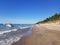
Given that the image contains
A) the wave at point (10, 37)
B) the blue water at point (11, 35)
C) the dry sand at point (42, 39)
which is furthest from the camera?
the blue water at point (11, 35)

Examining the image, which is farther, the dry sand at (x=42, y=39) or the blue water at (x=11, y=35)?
the blue water at (x=11, y=35)

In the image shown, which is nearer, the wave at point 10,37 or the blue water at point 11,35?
the wave at point 10,37

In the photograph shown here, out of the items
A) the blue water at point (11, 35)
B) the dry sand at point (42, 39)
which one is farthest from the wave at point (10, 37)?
the dry sand at point (42, 39)

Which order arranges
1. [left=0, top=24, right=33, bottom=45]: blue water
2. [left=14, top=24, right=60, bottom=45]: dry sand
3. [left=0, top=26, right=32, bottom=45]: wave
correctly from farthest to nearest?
[left=0, top=24, right=33, bottom=45]: blue water
[left=0, top=26, right=32, bottom=45]: wave
[left=14, top=24, right=60, bottom=45]: dry sand

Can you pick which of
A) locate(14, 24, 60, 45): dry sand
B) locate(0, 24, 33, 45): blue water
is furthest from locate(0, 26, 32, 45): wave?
locate(14, 24, 60, 45): dry sand

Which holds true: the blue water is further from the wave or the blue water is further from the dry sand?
the dry sand

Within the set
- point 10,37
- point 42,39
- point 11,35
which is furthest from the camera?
point 11,35

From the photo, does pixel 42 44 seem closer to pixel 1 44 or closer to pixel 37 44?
pixel 37 44

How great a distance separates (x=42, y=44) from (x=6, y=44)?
300cm

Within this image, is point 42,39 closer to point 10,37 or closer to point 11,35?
point 10,37

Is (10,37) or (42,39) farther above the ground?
(10,37)

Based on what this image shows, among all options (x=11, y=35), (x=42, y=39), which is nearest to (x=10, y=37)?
(x=11, y=35)

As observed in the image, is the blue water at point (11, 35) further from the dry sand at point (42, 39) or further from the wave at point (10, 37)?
the dry sand at point (42, 39)

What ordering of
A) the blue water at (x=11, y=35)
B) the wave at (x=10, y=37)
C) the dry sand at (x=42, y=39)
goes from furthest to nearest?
the blue water at (x=11, y=35)
the wave at (x=10, y=37)
the dry sand at (x=42, y=39)
